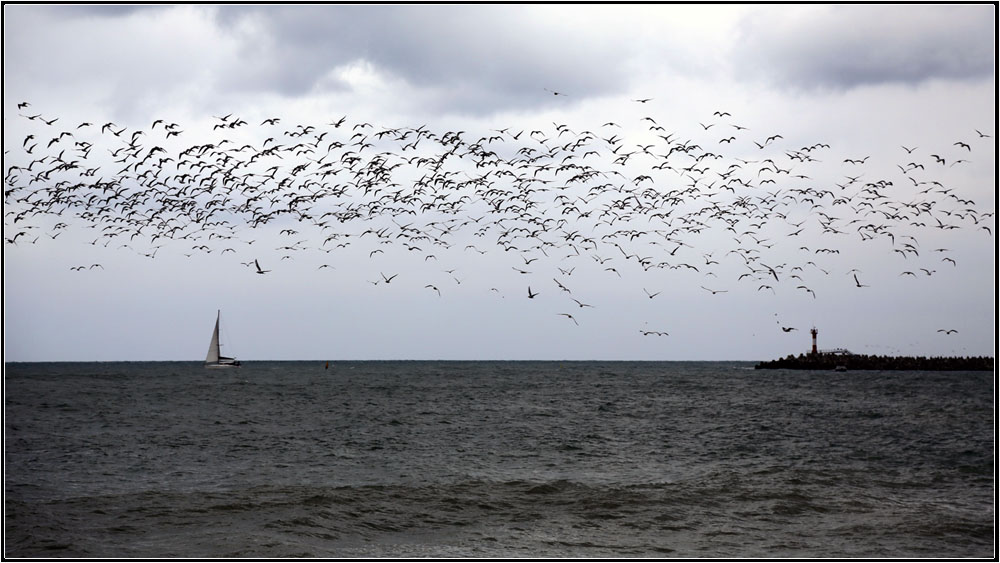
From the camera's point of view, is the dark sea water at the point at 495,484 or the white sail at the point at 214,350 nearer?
the dark sea water at the point at 495,484

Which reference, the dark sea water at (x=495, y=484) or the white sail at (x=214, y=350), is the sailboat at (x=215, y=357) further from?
the dark sea water at (x=495, y=484)

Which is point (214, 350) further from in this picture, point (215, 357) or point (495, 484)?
point (495, 484)

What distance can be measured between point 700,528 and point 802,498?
4.65m

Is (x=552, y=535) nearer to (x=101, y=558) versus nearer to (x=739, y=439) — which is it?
(x=101, y=558)

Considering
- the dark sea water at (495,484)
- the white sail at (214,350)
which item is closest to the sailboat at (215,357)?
the white sail at (214,350)

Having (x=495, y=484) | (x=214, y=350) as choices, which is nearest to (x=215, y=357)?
(x=214, y=350)

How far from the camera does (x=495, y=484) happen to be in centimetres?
2286

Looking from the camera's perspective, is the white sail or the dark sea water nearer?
the dark sea water

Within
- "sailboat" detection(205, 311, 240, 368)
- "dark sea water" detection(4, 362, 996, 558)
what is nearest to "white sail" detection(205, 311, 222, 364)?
"sailboat" detection(205, 311, 240, 368)

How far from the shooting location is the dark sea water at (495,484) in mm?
16438

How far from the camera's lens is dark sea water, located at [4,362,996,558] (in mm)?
16438

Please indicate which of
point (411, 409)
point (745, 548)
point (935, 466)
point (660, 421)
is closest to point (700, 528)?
point (745, 548)

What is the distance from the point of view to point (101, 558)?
15141 millimetres

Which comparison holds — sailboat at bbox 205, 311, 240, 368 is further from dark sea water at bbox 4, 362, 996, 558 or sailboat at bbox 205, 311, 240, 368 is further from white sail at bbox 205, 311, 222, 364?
dark sea water at bbox 4, 362, 996, 558
